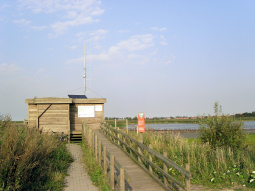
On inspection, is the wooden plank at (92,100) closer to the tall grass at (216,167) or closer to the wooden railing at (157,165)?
the wooden railing at (157,165)

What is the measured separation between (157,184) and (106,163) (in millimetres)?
1979

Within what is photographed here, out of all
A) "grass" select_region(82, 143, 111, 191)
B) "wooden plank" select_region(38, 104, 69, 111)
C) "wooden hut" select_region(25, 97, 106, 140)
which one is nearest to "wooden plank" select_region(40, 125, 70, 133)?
"wooden hut" select_region(25, 97, 106, 140)

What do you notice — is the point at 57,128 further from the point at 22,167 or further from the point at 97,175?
the point at 22,167

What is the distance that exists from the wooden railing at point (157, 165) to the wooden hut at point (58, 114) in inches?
147

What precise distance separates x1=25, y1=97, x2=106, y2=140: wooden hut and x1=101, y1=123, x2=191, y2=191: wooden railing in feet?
12.2

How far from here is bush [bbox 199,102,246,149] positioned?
13.4 m

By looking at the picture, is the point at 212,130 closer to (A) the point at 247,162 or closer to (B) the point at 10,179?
(A) the point at 247,162

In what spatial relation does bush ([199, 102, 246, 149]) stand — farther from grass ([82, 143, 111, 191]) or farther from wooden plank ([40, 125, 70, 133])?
wooden plank ([40, 125, 70, 133])

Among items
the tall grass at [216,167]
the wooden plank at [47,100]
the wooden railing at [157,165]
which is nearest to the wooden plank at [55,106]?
the wooden plank at [47,100]

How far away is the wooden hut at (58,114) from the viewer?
71.7ft

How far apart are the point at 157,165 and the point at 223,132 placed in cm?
447

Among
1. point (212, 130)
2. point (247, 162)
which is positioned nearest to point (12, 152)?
point (247, 162)

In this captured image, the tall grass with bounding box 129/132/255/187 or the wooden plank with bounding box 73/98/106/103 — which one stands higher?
the wooden plank with bounding box 73/98/106/103

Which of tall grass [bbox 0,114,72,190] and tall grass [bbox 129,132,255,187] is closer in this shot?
tall grass [bbox 0,114,72,190]
